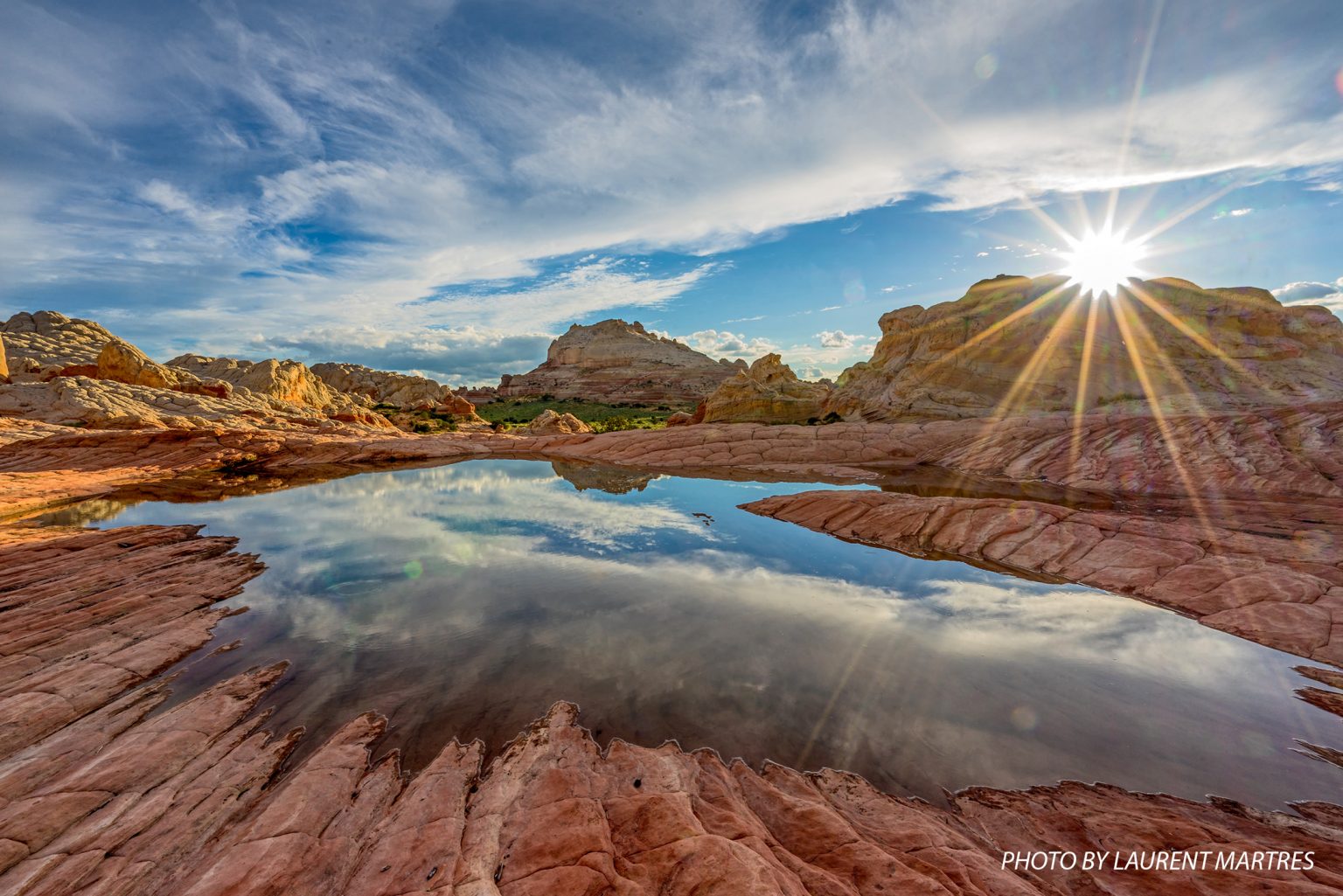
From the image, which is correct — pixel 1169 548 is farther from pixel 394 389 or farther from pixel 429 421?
pixel 394 389

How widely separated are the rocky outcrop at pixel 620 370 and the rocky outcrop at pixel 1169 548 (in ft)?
307

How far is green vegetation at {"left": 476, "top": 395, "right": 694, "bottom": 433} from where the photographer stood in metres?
77.6

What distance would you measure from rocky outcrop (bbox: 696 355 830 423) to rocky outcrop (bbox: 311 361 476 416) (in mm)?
46221

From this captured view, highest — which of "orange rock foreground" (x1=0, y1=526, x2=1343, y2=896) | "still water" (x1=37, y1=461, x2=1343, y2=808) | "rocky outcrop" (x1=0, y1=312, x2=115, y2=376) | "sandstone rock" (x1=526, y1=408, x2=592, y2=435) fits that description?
"rocky outcrop" (x1=0, y1=312, x2=115, y2=376)

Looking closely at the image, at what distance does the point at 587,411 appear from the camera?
101m

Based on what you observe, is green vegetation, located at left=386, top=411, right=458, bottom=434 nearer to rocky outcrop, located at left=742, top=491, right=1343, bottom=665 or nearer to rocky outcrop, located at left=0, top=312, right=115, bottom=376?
rocky outcrop, located at left=0, top=312, right=115, bottom=376

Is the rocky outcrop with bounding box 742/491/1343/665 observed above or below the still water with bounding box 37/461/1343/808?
above

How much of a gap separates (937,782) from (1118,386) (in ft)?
214

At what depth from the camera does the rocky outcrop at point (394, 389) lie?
293ft

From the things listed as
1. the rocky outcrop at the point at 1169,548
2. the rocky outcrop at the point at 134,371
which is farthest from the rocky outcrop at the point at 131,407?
the rocky outcrop at the point at 1169,548

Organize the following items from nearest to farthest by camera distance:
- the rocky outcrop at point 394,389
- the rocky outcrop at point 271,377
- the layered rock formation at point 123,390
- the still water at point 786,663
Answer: the still water at point 786,663 < the layered rock formation at point 123,390 < the rocky outcrop at point 271,377 < the rocky outcrop at point 394,389

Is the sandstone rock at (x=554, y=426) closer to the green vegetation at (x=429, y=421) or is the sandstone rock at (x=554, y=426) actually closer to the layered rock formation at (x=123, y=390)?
the green vegetation at (x=429, y=421)

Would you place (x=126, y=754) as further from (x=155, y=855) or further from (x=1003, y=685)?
(x=1003, y=685)

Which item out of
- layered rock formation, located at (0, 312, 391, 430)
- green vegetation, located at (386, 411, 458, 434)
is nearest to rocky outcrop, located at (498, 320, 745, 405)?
green vegetation, located at (386, 411, 458, 434)
